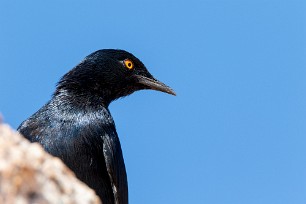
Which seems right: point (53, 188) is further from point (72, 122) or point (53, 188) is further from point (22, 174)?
point (72, 122)

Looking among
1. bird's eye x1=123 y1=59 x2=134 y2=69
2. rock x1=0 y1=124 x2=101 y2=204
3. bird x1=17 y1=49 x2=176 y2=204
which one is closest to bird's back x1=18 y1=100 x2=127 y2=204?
bird x1=17 y1=49 x2=176 y2=204

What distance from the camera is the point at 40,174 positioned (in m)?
2.64

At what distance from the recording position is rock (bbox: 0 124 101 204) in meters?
2.54

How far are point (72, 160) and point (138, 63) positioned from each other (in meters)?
3.22

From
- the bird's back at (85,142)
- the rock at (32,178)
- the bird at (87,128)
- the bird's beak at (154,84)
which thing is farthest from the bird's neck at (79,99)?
the rock at (32,178)

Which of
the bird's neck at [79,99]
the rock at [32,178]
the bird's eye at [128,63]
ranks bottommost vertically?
the rock at [32,178]

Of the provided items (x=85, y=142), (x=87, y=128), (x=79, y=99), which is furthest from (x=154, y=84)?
(x=85, y=142)

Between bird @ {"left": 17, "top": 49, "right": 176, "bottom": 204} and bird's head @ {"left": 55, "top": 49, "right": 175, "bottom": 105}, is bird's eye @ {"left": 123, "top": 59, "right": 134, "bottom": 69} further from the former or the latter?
bird @ {"left": 17, "top": 49, "right": 176, "bottom": 204}

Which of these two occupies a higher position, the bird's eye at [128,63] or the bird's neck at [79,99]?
the bird's eye at [128,63]

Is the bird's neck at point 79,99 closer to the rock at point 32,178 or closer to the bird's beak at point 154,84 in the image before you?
the bird's beak at point 154,84

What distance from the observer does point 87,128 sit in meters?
9.18

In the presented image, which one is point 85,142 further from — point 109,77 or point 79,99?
point 109,77

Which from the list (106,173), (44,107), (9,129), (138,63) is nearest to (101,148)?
(106,173)

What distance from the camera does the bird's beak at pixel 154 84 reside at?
37.7 feet
